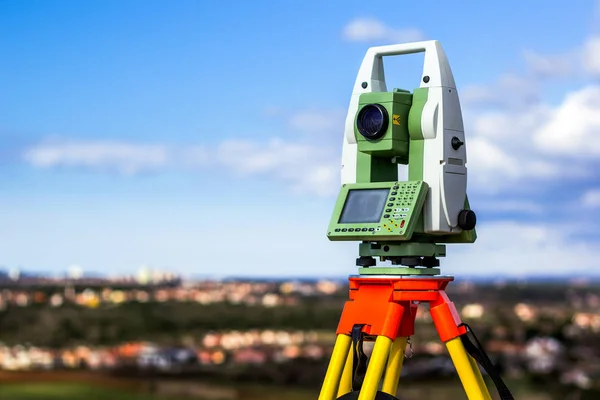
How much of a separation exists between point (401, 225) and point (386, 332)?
664 mm

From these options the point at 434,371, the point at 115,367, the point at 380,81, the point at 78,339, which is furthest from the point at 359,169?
the point at 78,339

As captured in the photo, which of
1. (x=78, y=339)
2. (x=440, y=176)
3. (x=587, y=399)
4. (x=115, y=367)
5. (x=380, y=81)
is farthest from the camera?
(x=78, y=339)

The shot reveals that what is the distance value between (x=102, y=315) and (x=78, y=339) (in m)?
1.45

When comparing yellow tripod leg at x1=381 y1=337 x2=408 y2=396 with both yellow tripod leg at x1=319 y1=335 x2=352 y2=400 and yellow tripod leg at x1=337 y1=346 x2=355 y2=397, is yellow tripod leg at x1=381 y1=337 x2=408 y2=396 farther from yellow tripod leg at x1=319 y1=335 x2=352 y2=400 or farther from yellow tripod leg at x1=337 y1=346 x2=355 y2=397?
yellow tripod leg at x1=319 y1=335 x2=352 y2=400

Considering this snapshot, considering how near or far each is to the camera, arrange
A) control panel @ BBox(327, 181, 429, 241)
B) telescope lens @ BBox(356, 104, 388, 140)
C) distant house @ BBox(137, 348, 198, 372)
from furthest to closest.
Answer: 1. distant house @ BBox(137, 348, 198, 372)
2. telescope lens @ BBox(356, 104, 388, 140)
3. control panel @ BBox(327, 181, 429, 241)

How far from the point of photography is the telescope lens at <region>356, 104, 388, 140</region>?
6.08 metres

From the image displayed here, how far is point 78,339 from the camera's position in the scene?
83.2 ft

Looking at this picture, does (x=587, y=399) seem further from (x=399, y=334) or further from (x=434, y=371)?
(x=399, y=334)

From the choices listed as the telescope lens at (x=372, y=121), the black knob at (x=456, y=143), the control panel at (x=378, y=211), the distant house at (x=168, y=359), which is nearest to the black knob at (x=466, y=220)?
the control panel at (x=378, y=211)

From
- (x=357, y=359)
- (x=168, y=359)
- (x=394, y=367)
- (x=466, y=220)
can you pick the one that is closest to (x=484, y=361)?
(x=394, y=367)

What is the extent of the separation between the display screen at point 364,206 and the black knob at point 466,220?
0.51 metres

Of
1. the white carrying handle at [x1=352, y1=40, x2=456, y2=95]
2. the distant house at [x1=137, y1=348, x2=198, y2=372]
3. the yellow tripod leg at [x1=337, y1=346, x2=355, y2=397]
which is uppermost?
the white carrying handle at [x1=352, y1=40, x2=456, y2=95]

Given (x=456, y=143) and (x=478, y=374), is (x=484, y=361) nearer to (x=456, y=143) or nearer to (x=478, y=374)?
(x=478, y=374)

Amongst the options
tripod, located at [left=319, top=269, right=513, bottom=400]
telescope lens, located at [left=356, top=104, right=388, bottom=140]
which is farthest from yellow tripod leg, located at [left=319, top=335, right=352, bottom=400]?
telescope lens, located at [left=356, top=104, right=388, bottom=140]
